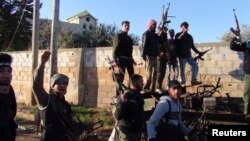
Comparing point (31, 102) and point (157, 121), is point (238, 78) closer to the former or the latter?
point (157, 121)

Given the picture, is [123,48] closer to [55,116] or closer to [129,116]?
[129,116]

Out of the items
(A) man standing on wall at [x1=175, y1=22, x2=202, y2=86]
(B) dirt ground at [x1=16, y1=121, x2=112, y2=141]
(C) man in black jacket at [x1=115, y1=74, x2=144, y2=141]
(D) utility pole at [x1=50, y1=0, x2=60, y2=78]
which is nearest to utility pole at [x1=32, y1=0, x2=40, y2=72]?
(D) utility pole at [x1=50, y1=0, x2=60, y2=78]

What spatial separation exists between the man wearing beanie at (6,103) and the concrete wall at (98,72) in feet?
27.3

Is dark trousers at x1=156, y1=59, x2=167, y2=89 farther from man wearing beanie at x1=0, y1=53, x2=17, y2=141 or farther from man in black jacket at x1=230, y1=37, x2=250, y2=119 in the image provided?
man wearing beanie at x1=0, y1=53, x2=17, y2=141

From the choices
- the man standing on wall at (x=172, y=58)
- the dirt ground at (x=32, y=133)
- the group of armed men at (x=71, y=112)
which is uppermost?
the man standing on wall at (x=172, y=58)

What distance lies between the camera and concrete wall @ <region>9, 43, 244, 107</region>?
38.0 feet

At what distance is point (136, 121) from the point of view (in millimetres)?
5824

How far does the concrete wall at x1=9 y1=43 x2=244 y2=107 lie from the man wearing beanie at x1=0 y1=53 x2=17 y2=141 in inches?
327

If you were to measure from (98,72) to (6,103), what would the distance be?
11215mm

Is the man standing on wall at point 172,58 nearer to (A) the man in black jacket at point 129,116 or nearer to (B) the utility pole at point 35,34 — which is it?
(A) the man in black jacket at point 129,116

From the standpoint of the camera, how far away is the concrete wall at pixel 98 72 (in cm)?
1159

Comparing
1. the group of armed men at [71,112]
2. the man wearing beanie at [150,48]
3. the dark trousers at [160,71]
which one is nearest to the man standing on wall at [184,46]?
the dark trousers at [160,71]

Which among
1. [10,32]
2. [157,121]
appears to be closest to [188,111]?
[157,121]

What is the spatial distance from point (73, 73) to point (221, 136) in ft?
35.4
